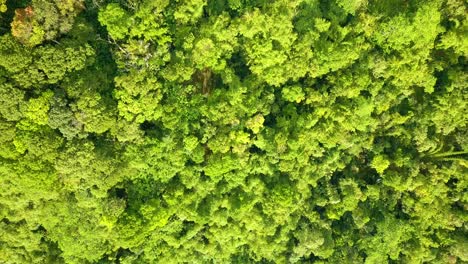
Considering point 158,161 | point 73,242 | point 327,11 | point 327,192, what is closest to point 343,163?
point 327,192

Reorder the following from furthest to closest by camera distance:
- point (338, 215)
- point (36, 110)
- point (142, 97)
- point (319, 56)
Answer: point (338, 215), point (319, 56), point (142, 97), point (36, 110)

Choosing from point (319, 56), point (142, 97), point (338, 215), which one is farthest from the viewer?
point (338, 215)

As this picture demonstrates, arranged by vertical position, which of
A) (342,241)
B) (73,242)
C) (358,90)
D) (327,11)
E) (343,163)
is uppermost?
(327,11)

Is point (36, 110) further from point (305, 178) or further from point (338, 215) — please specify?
point (338, 215)

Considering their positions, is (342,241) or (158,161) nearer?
(158,161)

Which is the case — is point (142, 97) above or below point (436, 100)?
below

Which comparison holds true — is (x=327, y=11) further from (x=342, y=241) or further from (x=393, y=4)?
(x=342, y=241)
